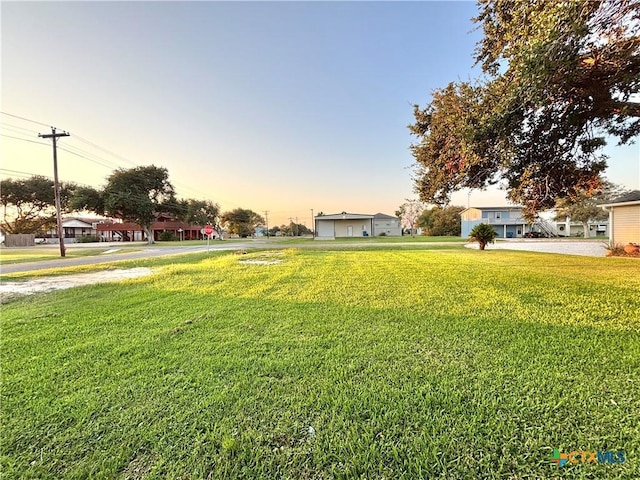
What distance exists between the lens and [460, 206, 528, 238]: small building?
45.1m

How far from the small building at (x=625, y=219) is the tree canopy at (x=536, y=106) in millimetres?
11586

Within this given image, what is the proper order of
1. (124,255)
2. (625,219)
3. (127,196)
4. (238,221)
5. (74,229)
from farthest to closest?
(238,221) < (74,229) < (127,196) < (124,255) < (625,219)

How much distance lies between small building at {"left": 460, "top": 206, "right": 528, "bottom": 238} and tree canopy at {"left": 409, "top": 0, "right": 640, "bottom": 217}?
42.9 metres

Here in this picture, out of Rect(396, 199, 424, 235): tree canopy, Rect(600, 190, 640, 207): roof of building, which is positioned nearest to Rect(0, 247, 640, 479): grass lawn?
Rect(600, 190, 640, 207): roof of building

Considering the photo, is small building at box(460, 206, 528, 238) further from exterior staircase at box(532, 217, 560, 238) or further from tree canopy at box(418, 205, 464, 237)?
tree canopy at box(418, 205, 464, 237)

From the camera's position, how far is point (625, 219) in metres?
14.2

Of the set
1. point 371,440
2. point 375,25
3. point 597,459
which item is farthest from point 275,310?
point 375,25

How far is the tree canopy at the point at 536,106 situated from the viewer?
12.1 ft

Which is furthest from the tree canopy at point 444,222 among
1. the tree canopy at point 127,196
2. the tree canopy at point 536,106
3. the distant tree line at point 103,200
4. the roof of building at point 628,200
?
the tree canopy at point 536,106

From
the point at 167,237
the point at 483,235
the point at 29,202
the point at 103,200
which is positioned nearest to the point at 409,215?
the point at 483,235

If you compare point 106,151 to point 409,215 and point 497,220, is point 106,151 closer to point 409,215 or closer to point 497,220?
point 409,215

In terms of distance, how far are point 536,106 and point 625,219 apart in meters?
15.8

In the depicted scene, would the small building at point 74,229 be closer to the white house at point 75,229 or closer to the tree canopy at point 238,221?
the white house at point 75,229

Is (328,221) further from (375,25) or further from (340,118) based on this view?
(375,25)
